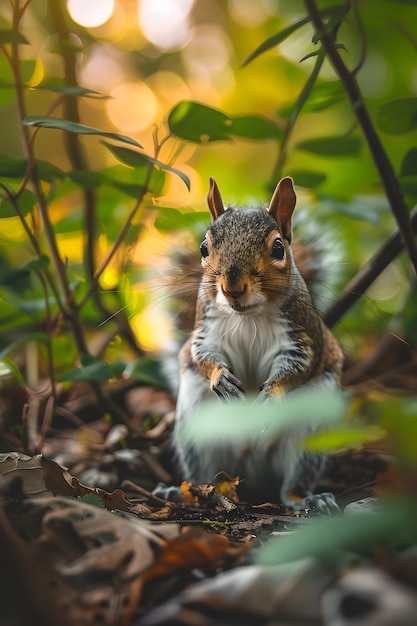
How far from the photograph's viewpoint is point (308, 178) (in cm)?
191

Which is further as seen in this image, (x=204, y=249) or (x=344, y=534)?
(x=204, y=249)

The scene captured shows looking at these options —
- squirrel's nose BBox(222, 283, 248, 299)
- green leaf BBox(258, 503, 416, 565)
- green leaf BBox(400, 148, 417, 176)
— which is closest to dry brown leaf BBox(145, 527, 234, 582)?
green leaf BBox(258, 503, 416, 565)

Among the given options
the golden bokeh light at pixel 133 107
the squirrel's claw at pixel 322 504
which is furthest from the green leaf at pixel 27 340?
the golden bokeh light at pixel 133 107

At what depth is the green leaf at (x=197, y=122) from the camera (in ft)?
5.34

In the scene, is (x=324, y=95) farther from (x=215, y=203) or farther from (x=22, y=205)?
(x=22, y=205)

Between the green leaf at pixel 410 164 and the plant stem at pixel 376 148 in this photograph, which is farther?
the green leaf at pixel 410 164

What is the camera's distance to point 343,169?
242 centimetres

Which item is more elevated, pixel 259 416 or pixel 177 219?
pixel 177 219

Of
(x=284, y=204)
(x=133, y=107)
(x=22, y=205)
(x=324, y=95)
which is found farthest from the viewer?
(x=133, y=107)

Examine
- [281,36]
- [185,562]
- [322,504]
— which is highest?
[281,36]

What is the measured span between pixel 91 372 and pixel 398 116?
1.07 meters

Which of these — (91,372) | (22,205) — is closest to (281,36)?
(22,205)

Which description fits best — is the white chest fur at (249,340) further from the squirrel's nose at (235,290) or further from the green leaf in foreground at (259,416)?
the green leaf in foreground at (259,416)

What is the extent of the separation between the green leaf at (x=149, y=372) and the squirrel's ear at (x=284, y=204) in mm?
632
